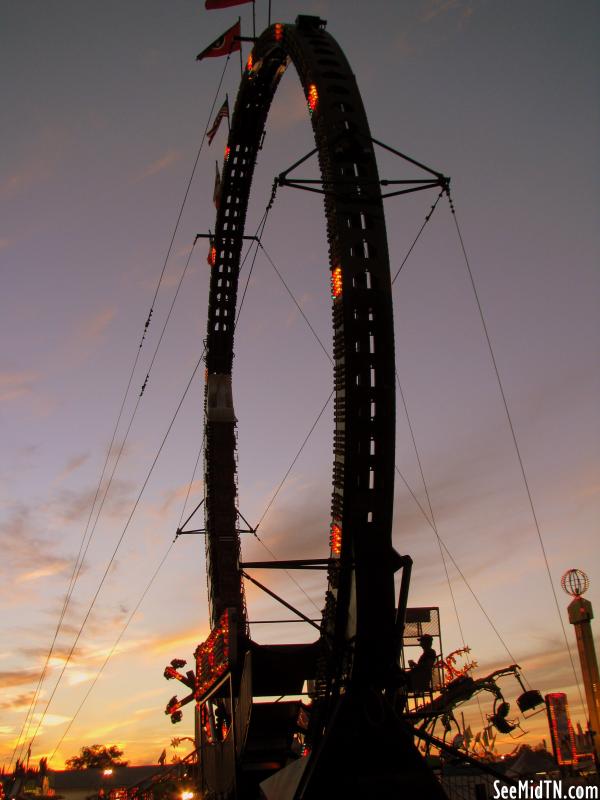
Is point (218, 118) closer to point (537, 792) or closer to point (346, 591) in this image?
point (346, 591)

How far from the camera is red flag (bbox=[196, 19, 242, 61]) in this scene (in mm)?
25439

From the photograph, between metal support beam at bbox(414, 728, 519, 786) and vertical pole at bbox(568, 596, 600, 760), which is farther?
vertical pole at bbox(568, 596, 600, 760)

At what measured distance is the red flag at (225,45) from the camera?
25.4 metres

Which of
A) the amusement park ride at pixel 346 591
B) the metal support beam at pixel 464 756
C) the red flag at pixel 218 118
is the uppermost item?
the red flag at pixel 218 118

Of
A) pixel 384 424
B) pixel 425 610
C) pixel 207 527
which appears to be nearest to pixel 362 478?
pixel 384 424

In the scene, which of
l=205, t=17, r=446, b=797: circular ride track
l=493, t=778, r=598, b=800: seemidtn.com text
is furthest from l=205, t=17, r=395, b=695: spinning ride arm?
l=493, t=778, r=598, b=800: seemidtn.com text

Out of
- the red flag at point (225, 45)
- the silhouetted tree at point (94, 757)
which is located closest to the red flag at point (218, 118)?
the red flag at point (225, 45)

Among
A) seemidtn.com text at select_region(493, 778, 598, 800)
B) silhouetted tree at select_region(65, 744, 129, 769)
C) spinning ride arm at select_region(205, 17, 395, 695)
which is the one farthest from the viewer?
silhouetted tree at select_region(65, 744, 129, 769)

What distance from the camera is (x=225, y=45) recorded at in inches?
1018

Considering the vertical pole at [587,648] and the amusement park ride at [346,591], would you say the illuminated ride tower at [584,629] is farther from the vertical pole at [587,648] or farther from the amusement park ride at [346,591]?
the amusement park ride at [346,591]

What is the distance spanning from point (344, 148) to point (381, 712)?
36.5 feet

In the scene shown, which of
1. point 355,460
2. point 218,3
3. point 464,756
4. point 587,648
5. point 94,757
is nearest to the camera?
point 464,756

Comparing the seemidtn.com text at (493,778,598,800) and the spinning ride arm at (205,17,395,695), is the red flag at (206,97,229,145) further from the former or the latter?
the seemidtn.com text at (493,778,598,800)

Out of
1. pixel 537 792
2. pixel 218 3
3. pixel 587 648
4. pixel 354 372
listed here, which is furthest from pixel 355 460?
pixel 587 648
